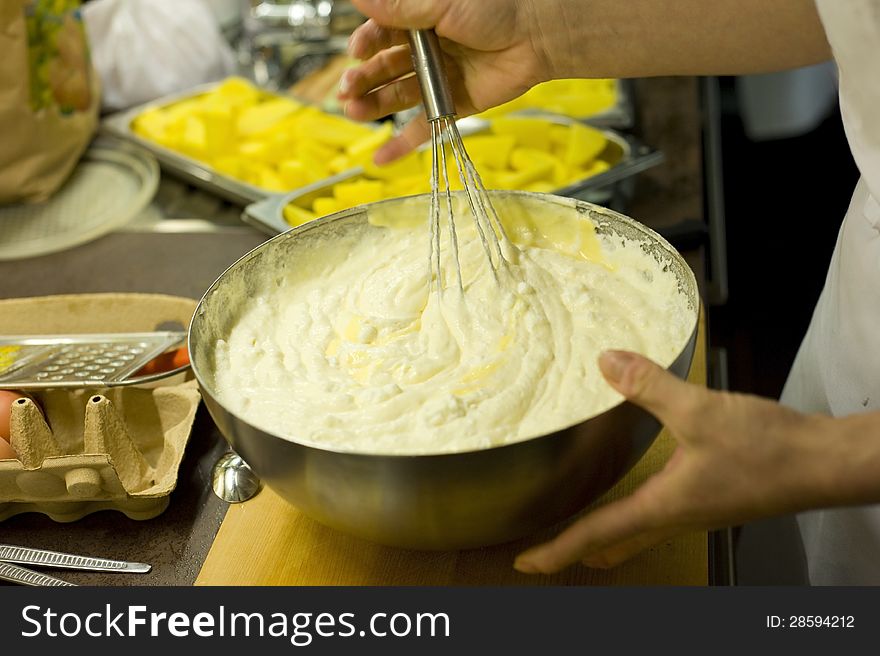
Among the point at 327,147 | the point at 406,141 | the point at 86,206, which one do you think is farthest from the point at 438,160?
the point at 86,206

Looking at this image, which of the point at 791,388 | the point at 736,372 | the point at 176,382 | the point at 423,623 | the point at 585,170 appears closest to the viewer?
the point at 423,623

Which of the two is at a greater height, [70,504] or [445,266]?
[445,266]

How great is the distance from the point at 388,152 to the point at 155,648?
763 mm

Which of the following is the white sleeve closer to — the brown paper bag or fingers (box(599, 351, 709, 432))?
fingers (box(599, 351, 709, 432))

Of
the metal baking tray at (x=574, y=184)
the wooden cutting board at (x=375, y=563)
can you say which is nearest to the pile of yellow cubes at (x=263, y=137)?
the metal baking tray at (x=574, y=184)

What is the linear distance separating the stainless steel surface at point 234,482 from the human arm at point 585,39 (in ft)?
1.75

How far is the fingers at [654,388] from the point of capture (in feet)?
2.08

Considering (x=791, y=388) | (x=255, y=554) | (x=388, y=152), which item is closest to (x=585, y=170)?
(x=388, y=152)

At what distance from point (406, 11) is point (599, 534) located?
633 millimetres

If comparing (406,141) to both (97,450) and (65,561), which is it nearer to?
(97,450)

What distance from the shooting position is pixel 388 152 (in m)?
1.27

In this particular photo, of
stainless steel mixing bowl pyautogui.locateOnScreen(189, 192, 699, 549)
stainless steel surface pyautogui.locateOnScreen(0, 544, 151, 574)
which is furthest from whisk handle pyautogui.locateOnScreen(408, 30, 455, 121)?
stainless steel surface pyautogui.locateOnScreen(0, 544, 151, 574)

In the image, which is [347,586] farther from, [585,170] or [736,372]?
[736,372]

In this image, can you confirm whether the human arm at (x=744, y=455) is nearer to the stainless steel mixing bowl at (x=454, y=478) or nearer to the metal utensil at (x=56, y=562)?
the stainless steel mixing bowl at (x=454, y=478)
